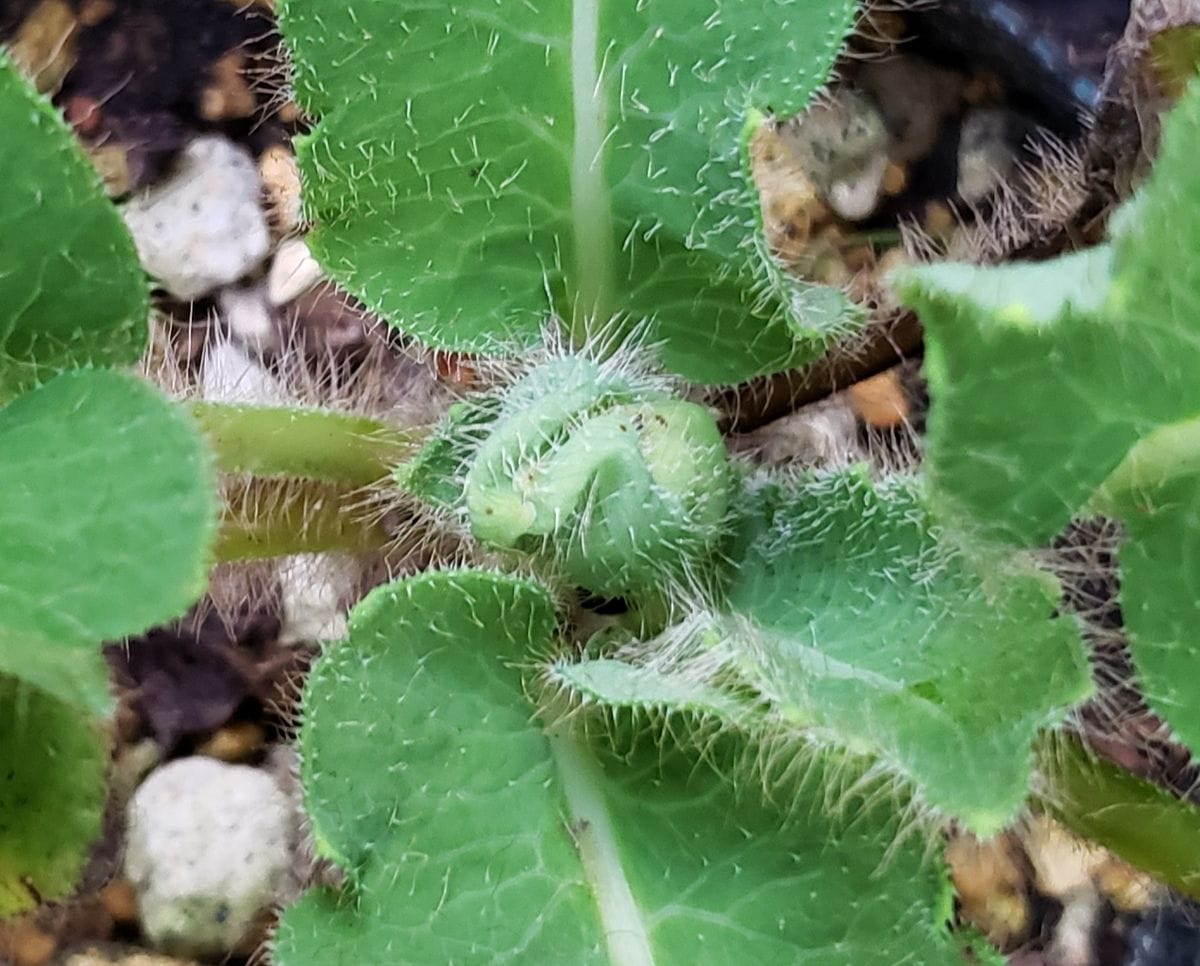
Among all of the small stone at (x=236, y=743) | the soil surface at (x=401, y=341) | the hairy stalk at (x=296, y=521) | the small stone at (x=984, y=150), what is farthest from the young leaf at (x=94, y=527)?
the small stone at (x=984, y=150)

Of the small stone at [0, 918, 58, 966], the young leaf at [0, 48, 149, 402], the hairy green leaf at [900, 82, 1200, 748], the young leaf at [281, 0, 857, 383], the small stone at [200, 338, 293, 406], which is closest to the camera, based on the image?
the hairy green leaf at [900, 82, 1200, 748]

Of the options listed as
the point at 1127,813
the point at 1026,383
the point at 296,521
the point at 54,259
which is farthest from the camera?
the point at 296,521

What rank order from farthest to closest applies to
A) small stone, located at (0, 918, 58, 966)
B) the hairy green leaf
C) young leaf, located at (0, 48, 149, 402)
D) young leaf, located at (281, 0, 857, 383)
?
small stone, located at (0, 918, 58, 966)
young leaf, located at (281, 0, 857, 383)
young leaf, located at (0, 48, 149, 402)
the hairy green leaf

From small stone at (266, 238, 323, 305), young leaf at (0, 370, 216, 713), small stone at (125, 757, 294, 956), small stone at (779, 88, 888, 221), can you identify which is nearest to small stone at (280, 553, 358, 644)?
small stone at (125, 757, 294, 956)

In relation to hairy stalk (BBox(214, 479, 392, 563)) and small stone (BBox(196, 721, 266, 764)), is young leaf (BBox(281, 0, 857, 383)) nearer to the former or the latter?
hairy stalk (BBox(214, 479, 392, 563))

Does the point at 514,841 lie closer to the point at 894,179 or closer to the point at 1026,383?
the point at 1026,383

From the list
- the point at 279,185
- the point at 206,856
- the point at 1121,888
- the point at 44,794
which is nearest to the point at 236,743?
the point at 206,856
